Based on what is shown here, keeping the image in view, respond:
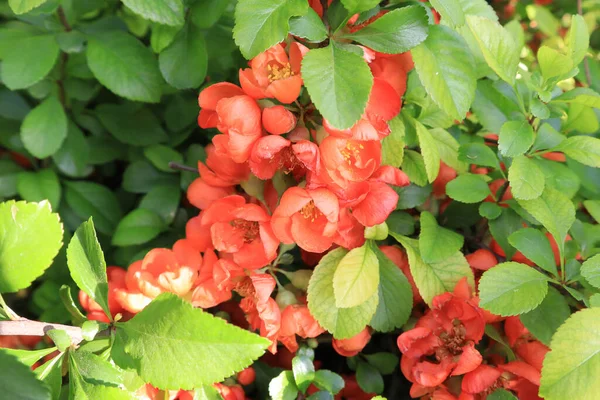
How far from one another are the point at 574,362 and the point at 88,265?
55cm

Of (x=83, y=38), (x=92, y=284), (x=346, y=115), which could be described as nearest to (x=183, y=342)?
(x=92, y=284)

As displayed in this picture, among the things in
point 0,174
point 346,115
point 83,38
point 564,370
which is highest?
point 346,115

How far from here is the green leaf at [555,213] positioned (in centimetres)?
75

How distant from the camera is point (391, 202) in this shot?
680 millimetres

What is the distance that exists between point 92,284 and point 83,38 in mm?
520

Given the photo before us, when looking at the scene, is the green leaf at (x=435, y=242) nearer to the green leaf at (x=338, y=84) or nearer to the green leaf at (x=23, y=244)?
the green leaf at (x=338, y=84)

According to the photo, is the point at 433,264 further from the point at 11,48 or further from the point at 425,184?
the point at 11,48

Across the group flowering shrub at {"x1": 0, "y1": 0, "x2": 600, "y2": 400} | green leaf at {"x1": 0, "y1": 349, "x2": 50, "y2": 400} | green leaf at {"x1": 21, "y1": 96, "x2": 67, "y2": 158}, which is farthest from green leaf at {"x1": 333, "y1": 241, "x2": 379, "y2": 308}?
green leaf at {"x1": 21, "y1": 96, "x2": 67, "y2": 158}

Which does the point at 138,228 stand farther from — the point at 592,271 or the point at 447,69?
the point at 592,271

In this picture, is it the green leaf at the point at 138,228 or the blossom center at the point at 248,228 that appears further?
the green leaf at the point at 138,228

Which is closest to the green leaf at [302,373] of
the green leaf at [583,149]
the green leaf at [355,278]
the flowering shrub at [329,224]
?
the flowering shrub at [329,224]

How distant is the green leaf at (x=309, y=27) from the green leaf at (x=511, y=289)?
13.5 inches

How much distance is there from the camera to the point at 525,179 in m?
0.73

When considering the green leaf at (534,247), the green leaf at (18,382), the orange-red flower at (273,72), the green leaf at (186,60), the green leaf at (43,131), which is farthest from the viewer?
the green leaf at (43,131)
